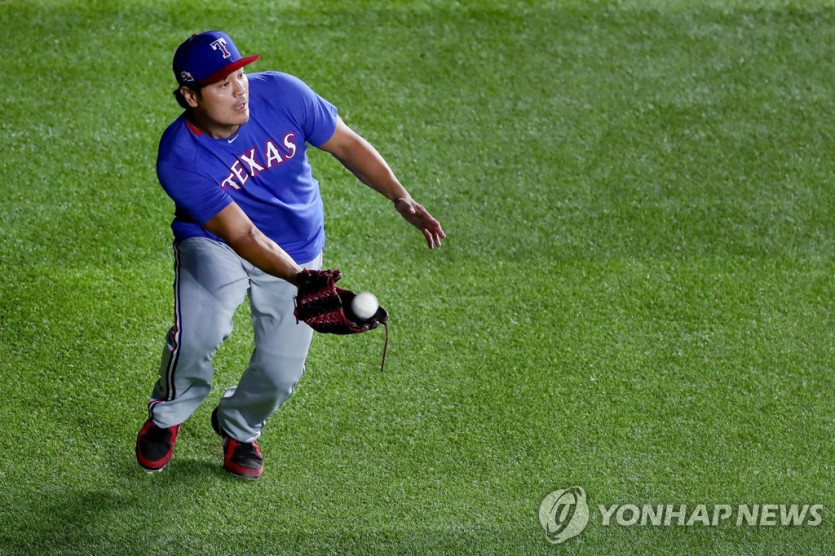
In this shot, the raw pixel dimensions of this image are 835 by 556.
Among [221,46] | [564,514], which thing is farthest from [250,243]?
[564,514]

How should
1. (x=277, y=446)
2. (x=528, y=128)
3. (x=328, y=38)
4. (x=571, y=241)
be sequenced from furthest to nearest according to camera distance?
(x=328, y=38), (x=528, y=128), (x=571, y=241), (x=277, y=446)

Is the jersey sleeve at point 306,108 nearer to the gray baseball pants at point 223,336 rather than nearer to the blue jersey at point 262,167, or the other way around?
the blue jersey at point 262,167

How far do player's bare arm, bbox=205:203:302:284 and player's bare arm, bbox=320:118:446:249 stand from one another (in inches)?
21.9

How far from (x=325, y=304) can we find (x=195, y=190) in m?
0.62

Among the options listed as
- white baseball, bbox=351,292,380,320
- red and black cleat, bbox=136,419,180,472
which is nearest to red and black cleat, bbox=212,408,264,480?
red and black cleat, bbox=136,419,180,472

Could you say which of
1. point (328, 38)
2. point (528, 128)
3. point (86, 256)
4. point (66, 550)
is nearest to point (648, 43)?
point (528, 128)

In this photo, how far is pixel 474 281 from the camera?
549 centimetres

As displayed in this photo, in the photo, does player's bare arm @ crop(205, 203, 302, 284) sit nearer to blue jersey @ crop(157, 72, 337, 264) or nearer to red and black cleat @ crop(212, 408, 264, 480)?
blue jersey @ crop(157, 72, 337, 264)

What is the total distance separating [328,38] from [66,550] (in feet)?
14.0

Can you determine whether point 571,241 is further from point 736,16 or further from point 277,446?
point 736,16

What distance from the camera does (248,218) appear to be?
3814 millimetres

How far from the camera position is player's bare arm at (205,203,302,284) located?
12.2 ft

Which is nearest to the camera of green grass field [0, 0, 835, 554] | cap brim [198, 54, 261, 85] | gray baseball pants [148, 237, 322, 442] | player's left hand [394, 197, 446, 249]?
cap brim [198, 54, 261, 85]

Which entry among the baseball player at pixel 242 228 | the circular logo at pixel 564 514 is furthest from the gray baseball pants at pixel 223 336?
the circular logo at pixel 564 514
